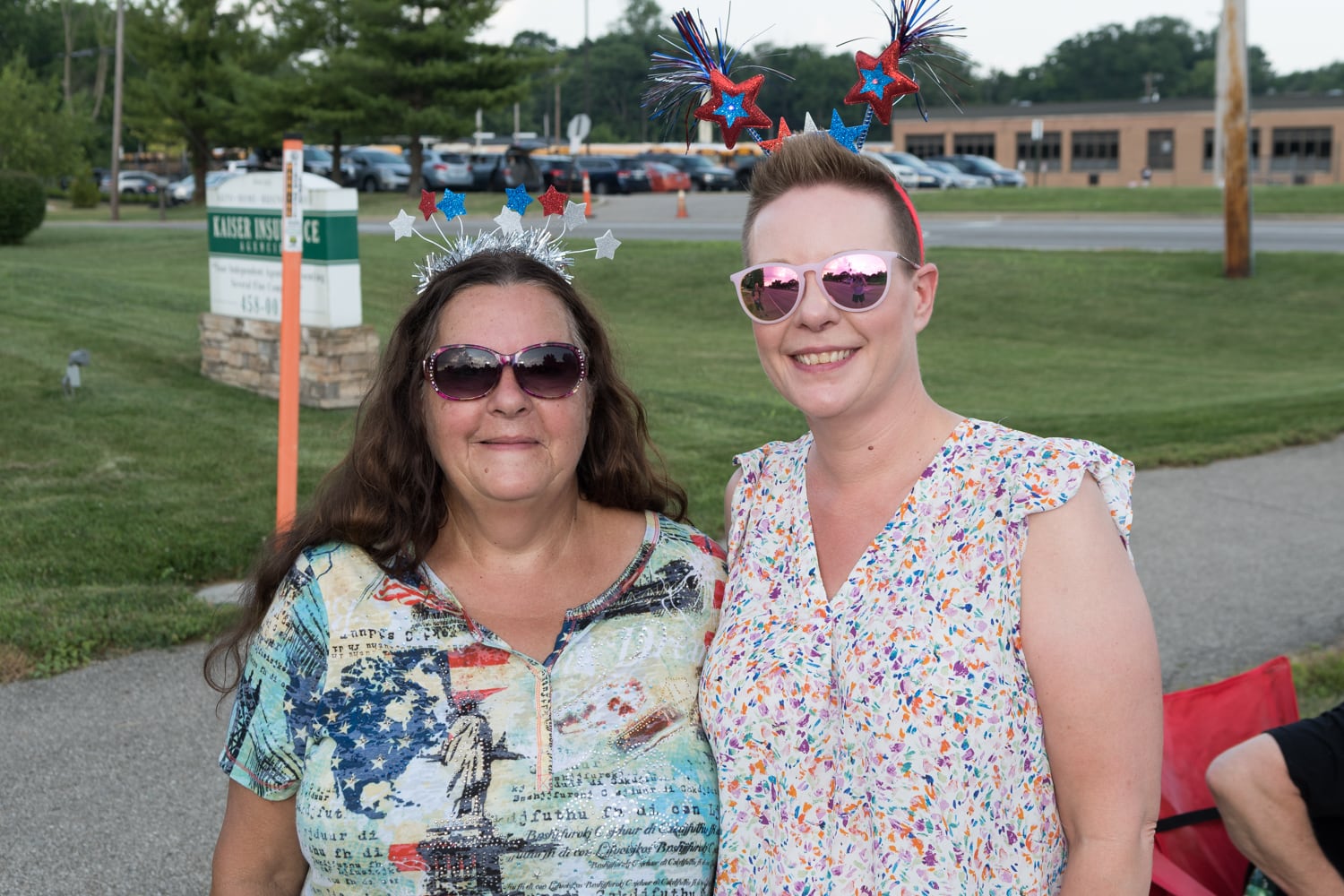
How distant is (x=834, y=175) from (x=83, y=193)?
4641cm

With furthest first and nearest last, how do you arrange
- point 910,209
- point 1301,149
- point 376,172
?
point 1301,149 < point 376,172 < point 910,209

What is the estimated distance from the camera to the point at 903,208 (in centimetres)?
228

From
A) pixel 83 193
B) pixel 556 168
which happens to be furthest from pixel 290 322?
pixel 83 193

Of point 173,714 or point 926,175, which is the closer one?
point 173,714

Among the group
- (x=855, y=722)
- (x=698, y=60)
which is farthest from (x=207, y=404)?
(x=855, y=722)

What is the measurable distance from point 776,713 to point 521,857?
474mm

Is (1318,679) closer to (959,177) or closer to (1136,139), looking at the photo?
(959,177)

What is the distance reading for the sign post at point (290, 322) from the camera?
5.66 m

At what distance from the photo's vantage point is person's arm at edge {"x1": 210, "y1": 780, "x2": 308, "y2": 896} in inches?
88.5

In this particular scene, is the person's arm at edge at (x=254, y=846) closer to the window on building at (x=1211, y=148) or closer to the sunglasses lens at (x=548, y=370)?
the sunglasses lens at (x=548, y=370)

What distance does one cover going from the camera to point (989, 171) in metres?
49.7

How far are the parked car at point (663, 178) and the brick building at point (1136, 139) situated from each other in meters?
24.7

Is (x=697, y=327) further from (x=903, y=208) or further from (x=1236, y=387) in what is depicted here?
(x=903, y=208)

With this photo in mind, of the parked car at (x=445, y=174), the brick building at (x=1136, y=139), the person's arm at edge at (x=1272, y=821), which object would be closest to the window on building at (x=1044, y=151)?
the brick building at (x=1136, y=139)
